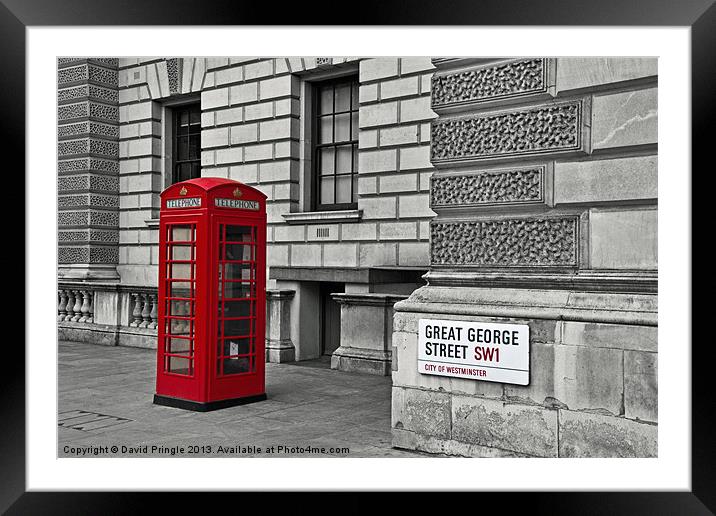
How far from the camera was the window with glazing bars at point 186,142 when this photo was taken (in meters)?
14.7

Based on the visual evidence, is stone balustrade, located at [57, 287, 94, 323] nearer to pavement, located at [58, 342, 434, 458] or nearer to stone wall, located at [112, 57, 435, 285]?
stone wall, located at [112, 57, 435, 285]

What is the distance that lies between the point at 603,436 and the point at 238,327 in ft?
14.0

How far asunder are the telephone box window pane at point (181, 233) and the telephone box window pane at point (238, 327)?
1010 millimetres

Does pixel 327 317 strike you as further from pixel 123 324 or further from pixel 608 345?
pixel 608 345

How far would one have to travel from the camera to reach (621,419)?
485cm

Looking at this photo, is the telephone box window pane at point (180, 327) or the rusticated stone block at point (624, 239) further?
the telephone box window pane at point (180, 327)

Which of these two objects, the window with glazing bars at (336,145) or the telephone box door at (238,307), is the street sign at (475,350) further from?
the window with glazing bars at (336,145)

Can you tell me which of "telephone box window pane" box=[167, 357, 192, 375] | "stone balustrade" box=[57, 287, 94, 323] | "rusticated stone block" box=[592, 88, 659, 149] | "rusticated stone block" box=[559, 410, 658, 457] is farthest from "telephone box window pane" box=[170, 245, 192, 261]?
"stone balustrade" box=[57, 287, 94, 323]

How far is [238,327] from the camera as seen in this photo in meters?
7.86

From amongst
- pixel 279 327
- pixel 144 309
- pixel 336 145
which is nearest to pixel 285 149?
pixel 336 145
